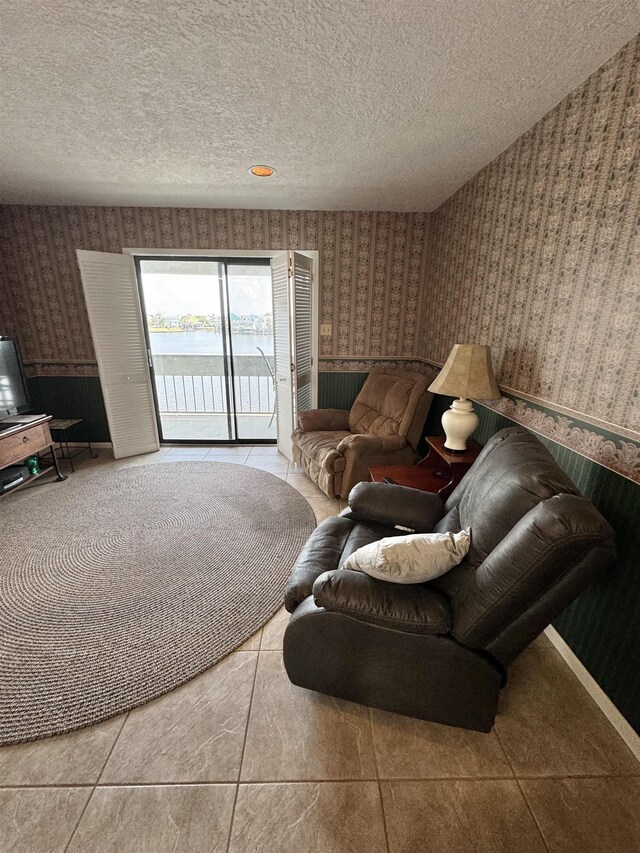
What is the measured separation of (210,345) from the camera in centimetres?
472

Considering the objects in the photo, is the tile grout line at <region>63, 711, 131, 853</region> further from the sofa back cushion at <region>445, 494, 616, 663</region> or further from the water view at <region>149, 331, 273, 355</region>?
the water view at <region>149, 331, 273, 355</region>

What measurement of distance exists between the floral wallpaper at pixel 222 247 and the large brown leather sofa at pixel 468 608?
2574 mm

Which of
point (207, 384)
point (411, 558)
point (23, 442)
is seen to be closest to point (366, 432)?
point (411, 558)

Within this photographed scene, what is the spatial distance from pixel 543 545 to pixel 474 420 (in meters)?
1.30

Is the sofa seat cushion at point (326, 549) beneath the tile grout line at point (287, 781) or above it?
above

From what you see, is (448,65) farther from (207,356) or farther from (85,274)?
(207,356)

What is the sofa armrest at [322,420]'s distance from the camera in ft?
11.0

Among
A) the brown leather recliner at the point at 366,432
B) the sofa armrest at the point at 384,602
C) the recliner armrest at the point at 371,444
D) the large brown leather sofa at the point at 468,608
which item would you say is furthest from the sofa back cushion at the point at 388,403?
the sofa armrest at the point at 384,602

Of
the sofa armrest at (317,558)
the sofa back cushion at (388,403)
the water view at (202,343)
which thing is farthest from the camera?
the water view at (202,343)

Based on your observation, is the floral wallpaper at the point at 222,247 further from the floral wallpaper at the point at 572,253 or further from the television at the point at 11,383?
the floral wallpaper at the point at 572,253

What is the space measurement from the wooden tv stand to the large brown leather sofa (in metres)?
2.71

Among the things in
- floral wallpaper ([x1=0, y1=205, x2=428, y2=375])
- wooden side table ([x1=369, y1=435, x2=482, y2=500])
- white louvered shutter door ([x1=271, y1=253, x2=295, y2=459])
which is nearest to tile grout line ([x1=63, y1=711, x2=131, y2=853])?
wooden side table ([x1=369, y1=435, x2=482, y2=500])

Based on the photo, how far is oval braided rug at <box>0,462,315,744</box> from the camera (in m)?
1.40

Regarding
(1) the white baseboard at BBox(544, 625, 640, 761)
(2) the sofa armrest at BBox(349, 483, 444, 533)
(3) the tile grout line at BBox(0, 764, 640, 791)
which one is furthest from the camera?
(2) the sofa armrest at BBox(349, 483, 444, 533)
